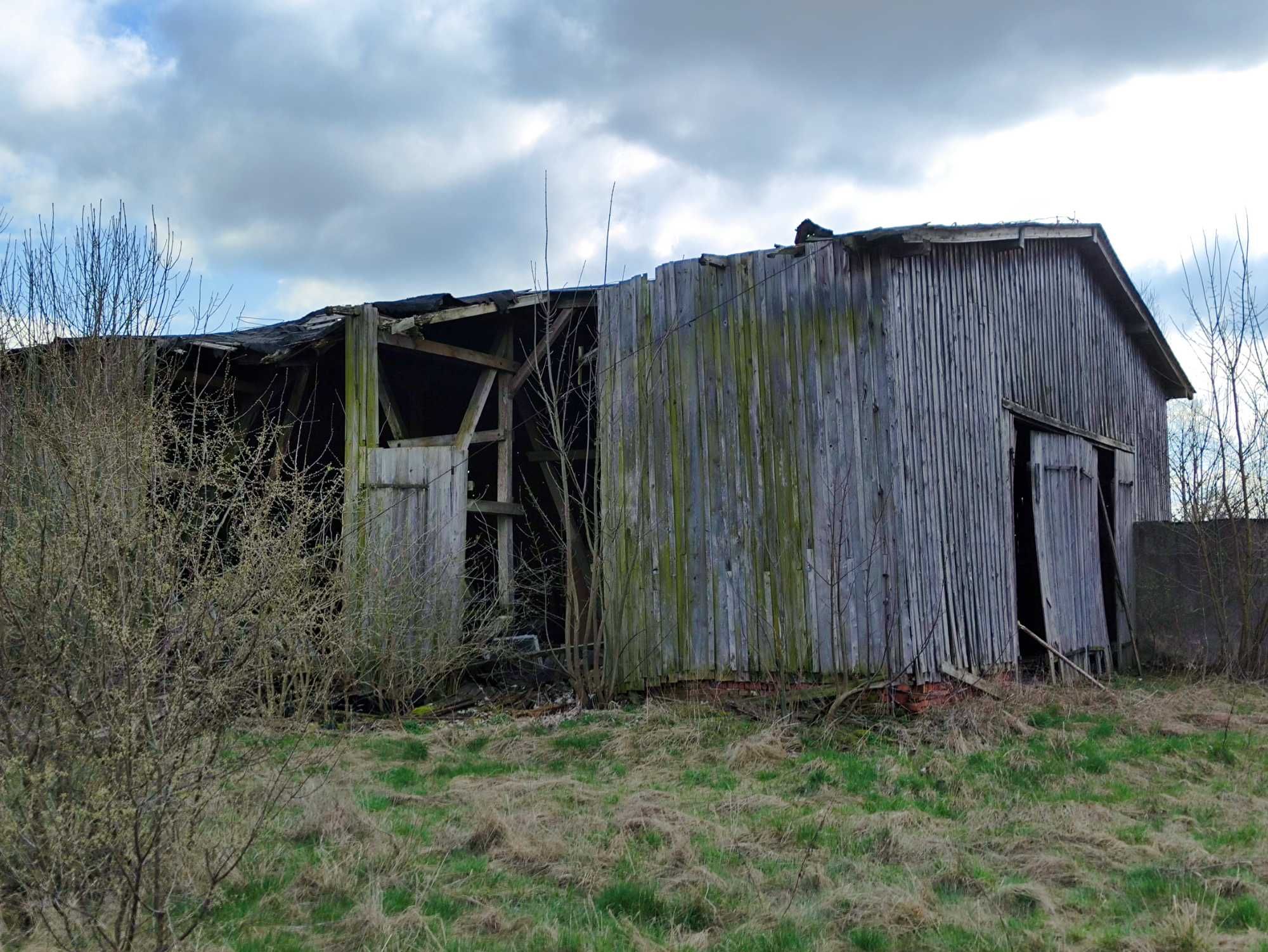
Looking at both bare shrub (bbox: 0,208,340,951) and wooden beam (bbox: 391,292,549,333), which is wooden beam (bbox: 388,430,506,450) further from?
bare shrub (bbox: 0,208,340,951)

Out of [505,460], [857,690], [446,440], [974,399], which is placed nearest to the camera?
[857,690]

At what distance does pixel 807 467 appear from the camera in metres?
9.25

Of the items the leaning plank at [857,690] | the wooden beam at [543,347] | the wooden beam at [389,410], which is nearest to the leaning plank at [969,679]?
the leaning plank at [857,690]

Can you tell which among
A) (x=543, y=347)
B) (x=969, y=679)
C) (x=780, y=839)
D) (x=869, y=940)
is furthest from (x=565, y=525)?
(x=869, y=940)

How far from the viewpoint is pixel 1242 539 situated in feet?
40.0

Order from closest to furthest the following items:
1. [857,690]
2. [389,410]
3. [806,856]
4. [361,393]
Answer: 1. [806,856]
2. [857,690]
3. [361,393]
4. [389,410]

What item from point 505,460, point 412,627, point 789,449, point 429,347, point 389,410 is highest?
point 429,347

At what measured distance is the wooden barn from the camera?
902cm

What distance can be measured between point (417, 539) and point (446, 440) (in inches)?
58.8

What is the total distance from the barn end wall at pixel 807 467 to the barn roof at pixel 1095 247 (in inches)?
9.7

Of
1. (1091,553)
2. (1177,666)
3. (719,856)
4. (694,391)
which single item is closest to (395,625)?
(694,391)

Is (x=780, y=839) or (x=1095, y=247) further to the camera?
(x=1095, y=247)

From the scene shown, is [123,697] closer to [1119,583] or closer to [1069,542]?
[1069,542]

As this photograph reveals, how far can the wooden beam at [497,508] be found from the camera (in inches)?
439
